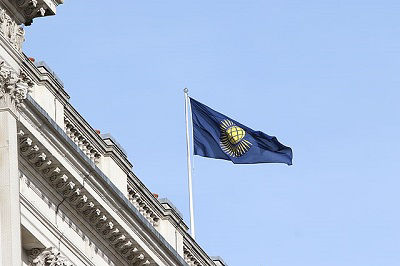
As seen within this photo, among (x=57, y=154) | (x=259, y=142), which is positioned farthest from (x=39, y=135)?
(x=259, y=142)

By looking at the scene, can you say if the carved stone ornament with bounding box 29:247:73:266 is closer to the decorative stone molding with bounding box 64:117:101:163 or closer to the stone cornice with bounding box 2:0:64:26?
the decorative stone molding with bounding box 64:117:101:163

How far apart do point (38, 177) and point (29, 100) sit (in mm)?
2316

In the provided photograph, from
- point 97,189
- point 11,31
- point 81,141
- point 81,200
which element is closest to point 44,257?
point 81,200

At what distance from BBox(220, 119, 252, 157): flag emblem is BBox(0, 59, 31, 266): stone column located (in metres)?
20.1

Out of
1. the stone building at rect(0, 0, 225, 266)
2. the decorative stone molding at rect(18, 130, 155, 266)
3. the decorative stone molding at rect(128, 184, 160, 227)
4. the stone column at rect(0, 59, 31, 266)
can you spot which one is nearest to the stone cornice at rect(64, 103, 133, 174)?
the stone building at rect(0, 0, 225, 266)

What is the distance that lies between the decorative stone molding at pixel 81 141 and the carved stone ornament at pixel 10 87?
5.12m

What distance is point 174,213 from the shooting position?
59.7m

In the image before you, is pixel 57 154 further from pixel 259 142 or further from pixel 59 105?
pixel 259 142

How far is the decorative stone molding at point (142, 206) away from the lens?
57031mm

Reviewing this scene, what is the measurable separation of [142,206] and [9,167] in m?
11.0

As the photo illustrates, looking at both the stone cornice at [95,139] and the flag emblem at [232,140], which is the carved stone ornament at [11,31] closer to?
the stone cornice at [95,139]

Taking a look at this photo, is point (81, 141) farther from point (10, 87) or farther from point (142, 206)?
point (10, 87)

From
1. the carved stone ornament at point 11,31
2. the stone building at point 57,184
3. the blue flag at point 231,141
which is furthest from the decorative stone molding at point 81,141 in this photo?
the blue flag at point 231,141

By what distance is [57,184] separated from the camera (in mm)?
51969
